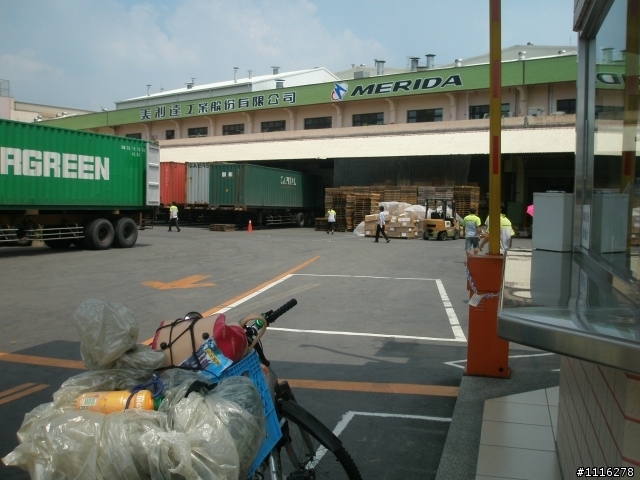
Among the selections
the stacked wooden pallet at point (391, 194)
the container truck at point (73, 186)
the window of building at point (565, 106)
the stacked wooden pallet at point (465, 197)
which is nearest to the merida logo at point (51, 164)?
the container truck at point (73, 186)

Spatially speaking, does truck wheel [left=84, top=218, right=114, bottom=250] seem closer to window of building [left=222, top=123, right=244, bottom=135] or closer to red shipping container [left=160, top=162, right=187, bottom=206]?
red shipping container [left=160, top=162, right=187, bottom=206]

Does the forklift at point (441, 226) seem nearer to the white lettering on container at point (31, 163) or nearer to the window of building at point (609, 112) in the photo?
the white lettering on container at point (31, 163)

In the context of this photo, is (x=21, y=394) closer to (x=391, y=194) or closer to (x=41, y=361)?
(x=41, y=361)

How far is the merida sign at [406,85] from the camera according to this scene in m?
37.6

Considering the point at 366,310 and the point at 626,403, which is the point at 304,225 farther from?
the point at 626,403

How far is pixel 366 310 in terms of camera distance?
1051cm

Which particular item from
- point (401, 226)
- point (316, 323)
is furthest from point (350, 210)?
point (316, 323)

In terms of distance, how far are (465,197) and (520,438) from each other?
1184 inches

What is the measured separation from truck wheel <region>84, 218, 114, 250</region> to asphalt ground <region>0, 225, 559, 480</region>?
420mm

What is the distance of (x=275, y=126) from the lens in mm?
47094

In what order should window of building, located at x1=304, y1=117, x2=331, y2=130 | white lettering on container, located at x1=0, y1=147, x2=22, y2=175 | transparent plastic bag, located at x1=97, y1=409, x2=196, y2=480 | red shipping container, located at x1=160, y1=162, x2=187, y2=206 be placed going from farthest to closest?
window of building, located at x1=304, y1=117, x2=331, y2=130
red shipping container, located at x1=160, y1=162, x2=187, y2=206
white lettering on container, located at x1=0, y1=147, x2=22, y2=175
transparent plastic bag, located at x1=97, y1=409, x2=196, y2=480

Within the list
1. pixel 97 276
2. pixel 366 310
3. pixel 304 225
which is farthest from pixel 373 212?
pixel 366 310

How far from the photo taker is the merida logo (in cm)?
1720

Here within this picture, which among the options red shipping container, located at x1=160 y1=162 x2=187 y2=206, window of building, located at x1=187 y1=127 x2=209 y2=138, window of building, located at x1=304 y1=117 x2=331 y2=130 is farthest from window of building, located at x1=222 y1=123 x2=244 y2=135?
red shipping container, located at x1=160 y1=162 x2=187 y2=206
